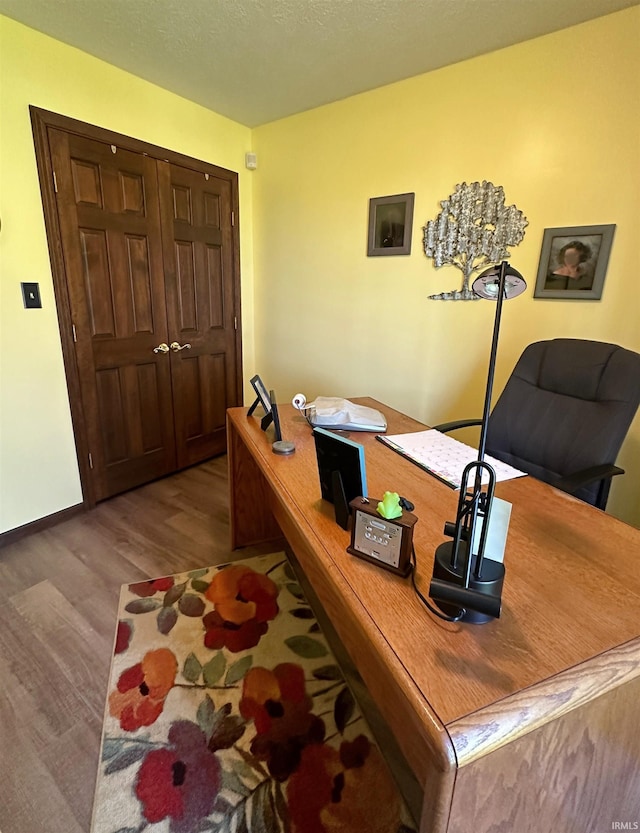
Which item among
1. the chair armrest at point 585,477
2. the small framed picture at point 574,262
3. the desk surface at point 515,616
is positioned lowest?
the chair armrest at point 585,477

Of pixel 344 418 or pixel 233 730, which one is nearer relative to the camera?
pixel 233 730

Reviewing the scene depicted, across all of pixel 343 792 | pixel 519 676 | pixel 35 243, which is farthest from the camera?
pixel 35 243

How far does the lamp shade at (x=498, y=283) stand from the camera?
77 centimetres

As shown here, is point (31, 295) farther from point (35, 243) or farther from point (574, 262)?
point (574, 262)

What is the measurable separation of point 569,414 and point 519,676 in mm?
1236

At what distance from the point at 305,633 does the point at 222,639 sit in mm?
320

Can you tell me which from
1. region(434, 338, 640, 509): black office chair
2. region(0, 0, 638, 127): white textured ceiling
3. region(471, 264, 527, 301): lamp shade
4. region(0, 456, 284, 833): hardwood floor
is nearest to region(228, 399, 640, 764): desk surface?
region(434, 338, 640, 509): black office chair

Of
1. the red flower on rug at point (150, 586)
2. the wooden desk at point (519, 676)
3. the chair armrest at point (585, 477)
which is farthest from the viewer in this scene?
the red flower on rug at point (150, 586)

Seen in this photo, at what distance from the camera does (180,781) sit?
3.63 ft

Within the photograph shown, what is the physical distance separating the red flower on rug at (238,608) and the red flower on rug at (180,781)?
0.33 meters

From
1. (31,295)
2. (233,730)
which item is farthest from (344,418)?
(31,295)

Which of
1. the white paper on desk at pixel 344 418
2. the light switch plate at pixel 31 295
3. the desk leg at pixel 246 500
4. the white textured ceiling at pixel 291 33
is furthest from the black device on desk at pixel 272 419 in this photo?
the white textured ceiling at pixel 291 33

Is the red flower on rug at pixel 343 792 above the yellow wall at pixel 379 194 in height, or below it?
below

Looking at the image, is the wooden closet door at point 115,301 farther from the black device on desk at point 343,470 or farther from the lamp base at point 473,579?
the lamp base at point 473,579
